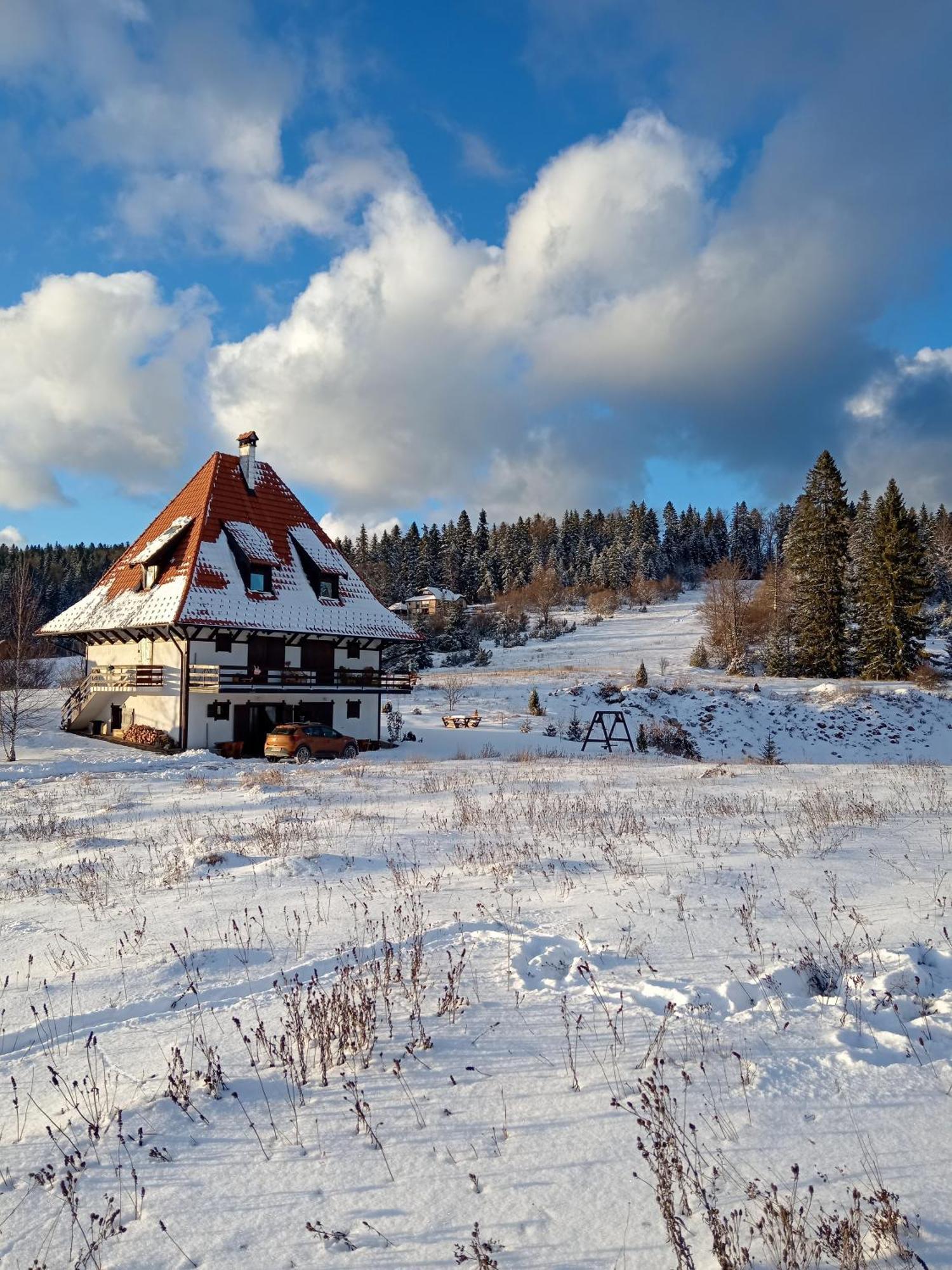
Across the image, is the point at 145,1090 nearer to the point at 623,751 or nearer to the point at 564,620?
the point at 623,751

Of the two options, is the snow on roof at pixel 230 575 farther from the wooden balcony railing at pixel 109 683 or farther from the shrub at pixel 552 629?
the shrub at pixel 552 629

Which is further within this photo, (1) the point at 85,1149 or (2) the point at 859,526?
(2) the point at 859,526

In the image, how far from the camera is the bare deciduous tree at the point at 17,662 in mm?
27625

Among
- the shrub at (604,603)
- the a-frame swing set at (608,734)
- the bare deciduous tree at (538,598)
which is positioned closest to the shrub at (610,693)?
the a-frame swing set at (608,734)

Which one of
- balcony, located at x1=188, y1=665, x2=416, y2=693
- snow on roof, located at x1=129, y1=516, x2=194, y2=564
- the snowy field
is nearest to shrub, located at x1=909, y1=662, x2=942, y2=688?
balcony, located at x1=188, y1=665, x2=416, y2=693

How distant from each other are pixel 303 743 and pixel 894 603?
3761 centimetres

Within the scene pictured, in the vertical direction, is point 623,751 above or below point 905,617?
below

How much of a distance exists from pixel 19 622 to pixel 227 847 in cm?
2282

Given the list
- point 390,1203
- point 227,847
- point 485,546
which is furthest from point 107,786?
point 485,546

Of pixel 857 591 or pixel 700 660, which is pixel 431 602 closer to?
pixel 700 660

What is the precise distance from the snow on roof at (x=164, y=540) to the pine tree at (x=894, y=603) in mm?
40409

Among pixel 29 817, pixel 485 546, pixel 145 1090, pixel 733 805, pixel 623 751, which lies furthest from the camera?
pixel 485 546

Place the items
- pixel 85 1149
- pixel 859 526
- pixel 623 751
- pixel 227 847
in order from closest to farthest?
pixel 85 1149, pixel 227 847, pixel 623 751, pixel 859 526

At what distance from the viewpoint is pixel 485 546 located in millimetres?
124938
